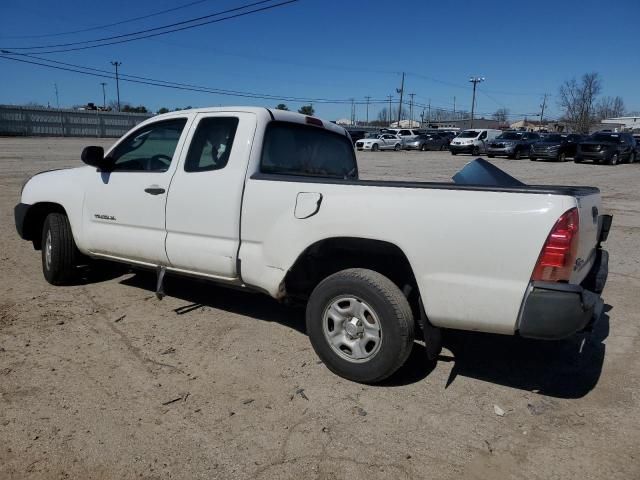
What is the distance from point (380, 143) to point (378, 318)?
38594 millimetres

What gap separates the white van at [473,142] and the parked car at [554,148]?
3982 millimetres

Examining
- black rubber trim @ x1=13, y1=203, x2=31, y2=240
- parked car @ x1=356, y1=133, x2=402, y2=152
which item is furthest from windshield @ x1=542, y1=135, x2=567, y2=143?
black rubber trim @ x1=13, y1=203, x2=31, y2=240

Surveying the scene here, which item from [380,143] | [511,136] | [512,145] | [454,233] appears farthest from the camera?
[380,143]

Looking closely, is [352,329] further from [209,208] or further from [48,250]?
[48,250]

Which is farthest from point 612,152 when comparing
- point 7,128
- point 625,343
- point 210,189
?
point 7,128

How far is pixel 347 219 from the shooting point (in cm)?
334

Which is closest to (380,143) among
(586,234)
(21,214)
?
(21,214)

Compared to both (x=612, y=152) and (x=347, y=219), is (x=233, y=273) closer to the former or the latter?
(x=347, y=219)

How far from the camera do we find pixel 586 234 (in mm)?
3143

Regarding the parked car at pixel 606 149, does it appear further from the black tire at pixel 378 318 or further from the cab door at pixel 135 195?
the black tire at pixel 378 318

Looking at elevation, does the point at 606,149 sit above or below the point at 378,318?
below

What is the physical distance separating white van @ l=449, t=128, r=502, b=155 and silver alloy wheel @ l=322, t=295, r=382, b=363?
32.2 metres

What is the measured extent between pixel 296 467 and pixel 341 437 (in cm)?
36

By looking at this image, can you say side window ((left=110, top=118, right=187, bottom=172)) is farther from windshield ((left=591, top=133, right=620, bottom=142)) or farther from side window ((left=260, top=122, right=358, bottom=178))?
windshield ((left=591, top=133, right=620, bottom=142))
